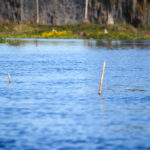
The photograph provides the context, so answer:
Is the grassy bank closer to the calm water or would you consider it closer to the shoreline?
the shoreline

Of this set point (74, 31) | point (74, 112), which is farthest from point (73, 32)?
point (74, 112)

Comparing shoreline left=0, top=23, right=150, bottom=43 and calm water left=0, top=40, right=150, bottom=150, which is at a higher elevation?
calm water left=0, top=40, right=150, bottom=150

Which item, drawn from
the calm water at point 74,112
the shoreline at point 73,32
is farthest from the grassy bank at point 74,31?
the calm water at point 74,112

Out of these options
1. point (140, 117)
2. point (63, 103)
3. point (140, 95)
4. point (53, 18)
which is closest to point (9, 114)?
point (63, 103)

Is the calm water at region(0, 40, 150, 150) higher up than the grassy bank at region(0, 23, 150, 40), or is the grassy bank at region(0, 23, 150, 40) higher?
the calm water at region(0, 40, 150, 150)

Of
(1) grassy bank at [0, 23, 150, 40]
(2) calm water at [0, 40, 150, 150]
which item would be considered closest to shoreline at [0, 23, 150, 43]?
(1) grassy bank at [0, 23, 150, 40]

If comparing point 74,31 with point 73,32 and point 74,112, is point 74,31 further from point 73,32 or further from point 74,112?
point 74,112

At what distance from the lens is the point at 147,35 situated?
373ft

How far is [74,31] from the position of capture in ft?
360

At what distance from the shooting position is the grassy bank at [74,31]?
350 ft

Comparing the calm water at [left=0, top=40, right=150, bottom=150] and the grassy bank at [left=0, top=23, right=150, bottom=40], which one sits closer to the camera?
the calm water at [left=0, top=40, right=150, bottom=150]

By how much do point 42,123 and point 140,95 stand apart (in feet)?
29.7

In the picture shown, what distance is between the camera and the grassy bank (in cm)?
10669

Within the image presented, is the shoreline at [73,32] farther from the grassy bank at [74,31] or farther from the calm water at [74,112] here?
the calm water at [74,112]
